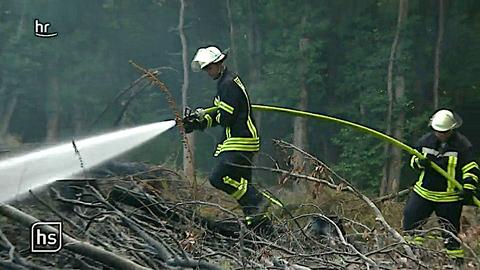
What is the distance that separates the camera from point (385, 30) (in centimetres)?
486

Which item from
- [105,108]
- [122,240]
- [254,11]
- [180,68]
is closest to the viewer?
[122,240]

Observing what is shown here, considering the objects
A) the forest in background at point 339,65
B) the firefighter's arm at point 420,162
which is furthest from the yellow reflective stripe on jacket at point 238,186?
the firefighter's arm at point 420,162

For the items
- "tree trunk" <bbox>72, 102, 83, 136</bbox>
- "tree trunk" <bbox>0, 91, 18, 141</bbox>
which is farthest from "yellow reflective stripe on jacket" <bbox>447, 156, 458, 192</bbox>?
"tree trunk" <bbox>0, 91, 18, 141</bbox>

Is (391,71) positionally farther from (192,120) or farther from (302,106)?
(192,120)

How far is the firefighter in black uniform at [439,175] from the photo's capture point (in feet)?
12.5

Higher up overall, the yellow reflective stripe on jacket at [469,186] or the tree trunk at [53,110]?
the tree trunk at [53,110]

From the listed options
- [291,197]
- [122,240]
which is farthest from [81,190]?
[291,197]

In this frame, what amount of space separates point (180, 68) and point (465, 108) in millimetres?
2006

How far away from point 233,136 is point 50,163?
5.15 feet

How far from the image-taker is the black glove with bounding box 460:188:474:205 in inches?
146

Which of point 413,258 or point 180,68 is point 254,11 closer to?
point 180,68

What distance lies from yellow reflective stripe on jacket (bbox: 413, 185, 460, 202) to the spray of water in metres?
1.72

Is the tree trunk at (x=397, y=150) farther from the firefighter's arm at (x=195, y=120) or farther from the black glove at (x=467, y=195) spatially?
the firefighter's arm at (x=195, y=120)

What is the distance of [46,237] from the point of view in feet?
6.79
